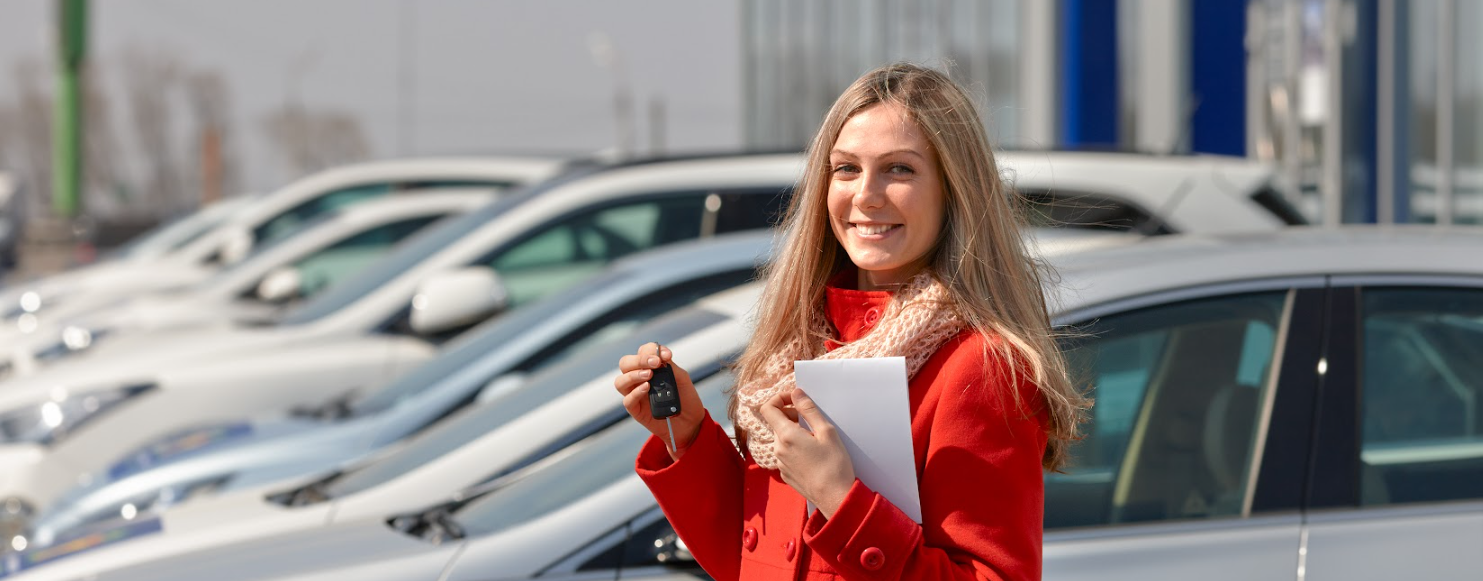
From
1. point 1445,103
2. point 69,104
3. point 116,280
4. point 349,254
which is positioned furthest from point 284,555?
point 69,104

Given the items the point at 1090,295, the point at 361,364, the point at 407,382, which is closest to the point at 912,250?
the point at 1090,295

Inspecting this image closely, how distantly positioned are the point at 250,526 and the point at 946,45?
2141 centimetres

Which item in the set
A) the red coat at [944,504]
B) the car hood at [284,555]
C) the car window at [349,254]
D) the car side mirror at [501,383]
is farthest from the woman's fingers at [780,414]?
the car window at [349,254]

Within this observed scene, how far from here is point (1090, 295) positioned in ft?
8.67

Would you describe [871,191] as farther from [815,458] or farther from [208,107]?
[208,107]

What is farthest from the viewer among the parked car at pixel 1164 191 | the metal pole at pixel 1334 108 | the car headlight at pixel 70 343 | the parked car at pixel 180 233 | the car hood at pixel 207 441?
the parked car at pixel 180 233

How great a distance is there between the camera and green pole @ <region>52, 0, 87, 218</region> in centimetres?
2739

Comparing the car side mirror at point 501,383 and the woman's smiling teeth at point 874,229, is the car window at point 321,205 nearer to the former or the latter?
the car side mirror at point 501,383

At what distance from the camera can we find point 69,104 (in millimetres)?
28375

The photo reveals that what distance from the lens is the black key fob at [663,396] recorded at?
6.18 feet

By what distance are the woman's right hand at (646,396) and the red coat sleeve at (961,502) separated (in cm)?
28

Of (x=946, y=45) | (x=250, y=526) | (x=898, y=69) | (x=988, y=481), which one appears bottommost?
(x=250, y=526)

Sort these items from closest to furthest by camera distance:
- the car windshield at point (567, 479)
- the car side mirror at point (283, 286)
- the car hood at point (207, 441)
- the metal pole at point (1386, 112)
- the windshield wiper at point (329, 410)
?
the car windshield at point (567, 479), the car hood at point (207, 441), the windshield wiper at point (329, 410), the car side mirror at point (283, 286), the metal pole at point (1386, 112)

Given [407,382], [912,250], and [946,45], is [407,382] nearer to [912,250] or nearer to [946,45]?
[912,250]
